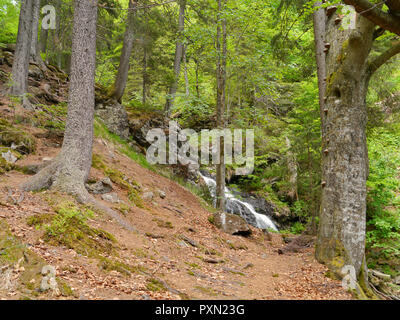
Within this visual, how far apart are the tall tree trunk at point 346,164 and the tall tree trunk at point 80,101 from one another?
5253 mm

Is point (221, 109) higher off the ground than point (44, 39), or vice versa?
point (44, 39)

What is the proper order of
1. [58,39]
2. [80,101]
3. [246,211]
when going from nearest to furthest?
[80,101], [246,211], [58,39]

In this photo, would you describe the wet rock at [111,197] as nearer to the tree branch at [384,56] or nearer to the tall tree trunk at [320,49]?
the tall tree trunk at [320,49]

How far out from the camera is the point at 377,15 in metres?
3.63

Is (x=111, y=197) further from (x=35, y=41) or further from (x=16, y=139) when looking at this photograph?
(x=35, y=41)

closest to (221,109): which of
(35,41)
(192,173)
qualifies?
(192,173)

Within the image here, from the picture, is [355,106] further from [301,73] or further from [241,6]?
[241,6]

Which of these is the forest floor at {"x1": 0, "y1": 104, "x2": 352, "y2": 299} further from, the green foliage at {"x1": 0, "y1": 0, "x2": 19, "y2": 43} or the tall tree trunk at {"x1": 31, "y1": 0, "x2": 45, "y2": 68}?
the green foliage at {"x1": 0, "y1": 0, "x2": 19, "y2": 43}

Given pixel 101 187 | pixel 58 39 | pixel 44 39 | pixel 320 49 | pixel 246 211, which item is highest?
pixel 44 39

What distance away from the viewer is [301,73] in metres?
10.8

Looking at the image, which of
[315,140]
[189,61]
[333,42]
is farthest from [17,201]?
[189,61]

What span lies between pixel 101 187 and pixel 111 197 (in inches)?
14.7

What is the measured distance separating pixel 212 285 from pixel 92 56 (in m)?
5.87

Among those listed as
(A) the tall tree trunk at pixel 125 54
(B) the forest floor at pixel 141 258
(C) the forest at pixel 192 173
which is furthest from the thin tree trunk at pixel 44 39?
(B) the forest floor at pixel 141 258
